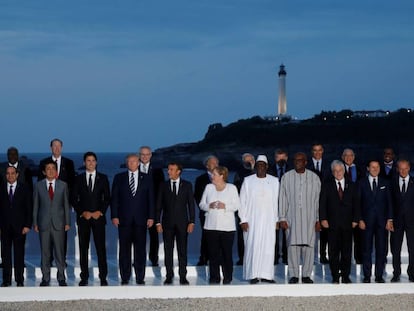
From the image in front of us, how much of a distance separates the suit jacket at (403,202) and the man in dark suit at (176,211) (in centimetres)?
224

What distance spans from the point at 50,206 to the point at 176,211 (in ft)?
4.43

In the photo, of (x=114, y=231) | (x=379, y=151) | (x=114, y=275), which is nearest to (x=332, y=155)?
(x=379, y=151)

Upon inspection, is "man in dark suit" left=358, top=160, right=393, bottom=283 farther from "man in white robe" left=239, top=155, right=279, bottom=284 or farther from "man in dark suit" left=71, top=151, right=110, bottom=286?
"man in dark suit" left=71, top=151, right=110, bottom=286

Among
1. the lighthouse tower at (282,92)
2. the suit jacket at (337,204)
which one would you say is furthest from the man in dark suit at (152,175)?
the lighthouse tower at (282,92)

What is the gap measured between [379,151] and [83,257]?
64643mm

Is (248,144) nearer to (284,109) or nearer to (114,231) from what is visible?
(284,109)

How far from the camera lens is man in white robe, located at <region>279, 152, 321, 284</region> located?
10.5m

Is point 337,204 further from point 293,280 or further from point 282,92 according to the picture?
point 282,92

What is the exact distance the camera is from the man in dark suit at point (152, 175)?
1112cm

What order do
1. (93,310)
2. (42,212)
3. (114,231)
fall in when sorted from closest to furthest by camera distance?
(93,310) < (42,212) < (114,231)

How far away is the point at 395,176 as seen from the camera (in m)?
10.8

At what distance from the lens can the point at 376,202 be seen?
1062 cm

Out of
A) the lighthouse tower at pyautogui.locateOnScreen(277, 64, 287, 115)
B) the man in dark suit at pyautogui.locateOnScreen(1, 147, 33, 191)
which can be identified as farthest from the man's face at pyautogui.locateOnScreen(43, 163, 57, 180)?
the lighthouse tower at pyautogui.locateOnScreen(277, 64, 287, 115)


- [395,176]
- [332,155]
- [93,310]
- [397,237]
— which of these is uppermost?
[332,155]
